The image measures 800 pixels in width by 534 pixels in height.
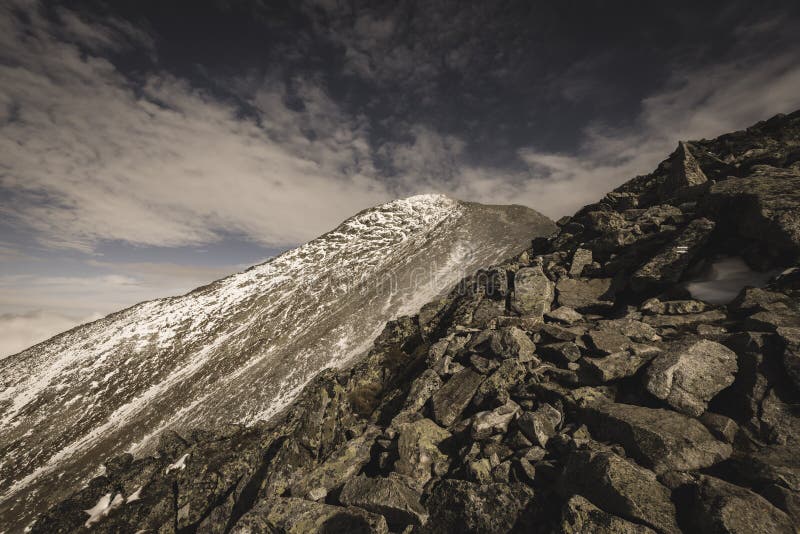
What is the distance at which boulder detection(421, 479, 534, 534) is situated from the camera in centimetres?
729

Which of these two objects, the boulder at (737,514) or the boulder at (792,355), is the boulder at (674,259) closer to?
the boulder at (792,355)

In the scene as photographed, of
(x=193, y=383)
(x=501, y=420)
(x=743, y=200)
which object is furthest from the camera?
(x=193, y=383)

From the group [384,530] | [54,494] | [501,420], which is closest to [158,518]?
[384,530]

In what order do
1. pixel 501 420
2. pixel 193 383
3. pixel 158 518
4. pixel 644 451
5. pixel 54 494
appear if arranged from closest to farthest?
1. pixel 644 451
2. pixel 501 420
3. pixel 158 518
4. pixel 54 494
5. pixel 193 383

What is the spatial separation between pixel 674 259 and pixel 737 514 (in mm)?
12002

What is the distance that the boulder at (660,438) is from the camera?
6734mm

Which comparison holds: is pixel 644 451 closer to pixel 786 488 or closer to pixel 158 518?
pixel 786 488

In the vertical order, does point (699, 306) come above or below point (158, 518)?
above

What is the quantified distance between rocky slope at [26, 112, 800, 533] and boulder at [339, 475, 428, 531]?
0.06 metres

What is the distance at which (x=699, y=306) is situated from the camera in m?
11.7

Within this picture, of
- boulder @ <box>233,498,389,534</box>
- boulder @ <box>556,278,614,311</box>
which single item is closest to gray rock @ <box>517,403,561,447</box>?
boulder @ <box>233,498,389,534</box>

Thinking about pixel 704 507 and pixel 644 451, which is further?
pixel 644 451

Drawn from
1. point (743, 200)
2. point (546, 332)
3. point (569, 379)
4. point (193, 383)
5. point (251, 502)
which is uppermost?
point (743, 200)

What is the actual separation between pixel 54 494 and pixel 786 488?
80.5 m
